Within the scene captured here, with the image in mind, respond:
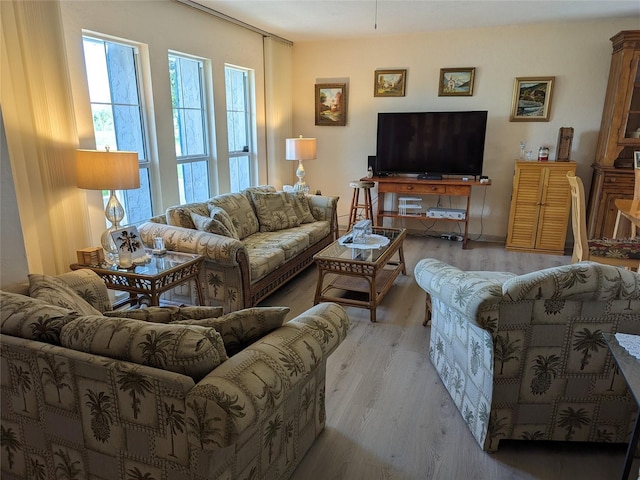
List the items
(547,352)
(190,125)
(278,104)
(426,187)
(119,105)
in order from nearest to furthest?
(547,352)
(119,105)
(190,125)
(426,187)
(278,104)

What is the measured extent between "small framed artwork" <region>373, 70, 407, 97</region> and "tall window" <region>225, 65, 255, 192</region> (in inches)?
66.5

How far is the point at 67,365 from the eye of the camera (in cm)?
129

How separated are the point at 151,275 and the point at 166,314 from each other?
1137 millimetres

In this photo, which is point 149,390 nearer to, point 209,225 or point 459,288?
point 459,288

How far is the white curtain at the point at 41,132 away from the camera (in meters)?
2.35

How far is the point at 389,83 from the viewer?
5.47 meters

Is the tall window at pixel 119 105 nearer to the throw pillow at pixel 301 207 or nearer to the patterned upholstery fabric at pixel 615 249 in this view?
the throw pillow at pixel 301 207

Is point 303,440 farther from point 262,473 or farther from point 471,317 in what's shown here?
point 471,317

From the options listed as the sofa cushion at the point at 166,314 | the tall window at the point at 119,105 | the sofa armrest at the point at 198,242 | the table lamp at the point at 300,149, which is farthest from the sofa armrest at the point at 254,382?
Result: the table lamp at the point at 300,149

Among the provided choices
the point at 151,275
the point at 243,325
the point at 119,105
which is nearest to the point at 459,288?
the point at 243,325

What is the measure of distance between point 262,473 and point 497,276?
1.91 meters

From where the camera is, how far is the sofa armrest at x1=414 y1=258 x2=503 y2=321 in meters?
1.69

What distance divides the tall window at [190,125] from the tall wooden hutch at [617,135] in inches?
170

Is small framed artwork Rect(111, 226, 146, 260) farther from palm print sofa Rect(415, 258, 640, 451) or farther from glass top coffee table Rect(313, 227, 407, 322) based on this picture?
palm print sofa Rect(415, 258, 640, 451)
